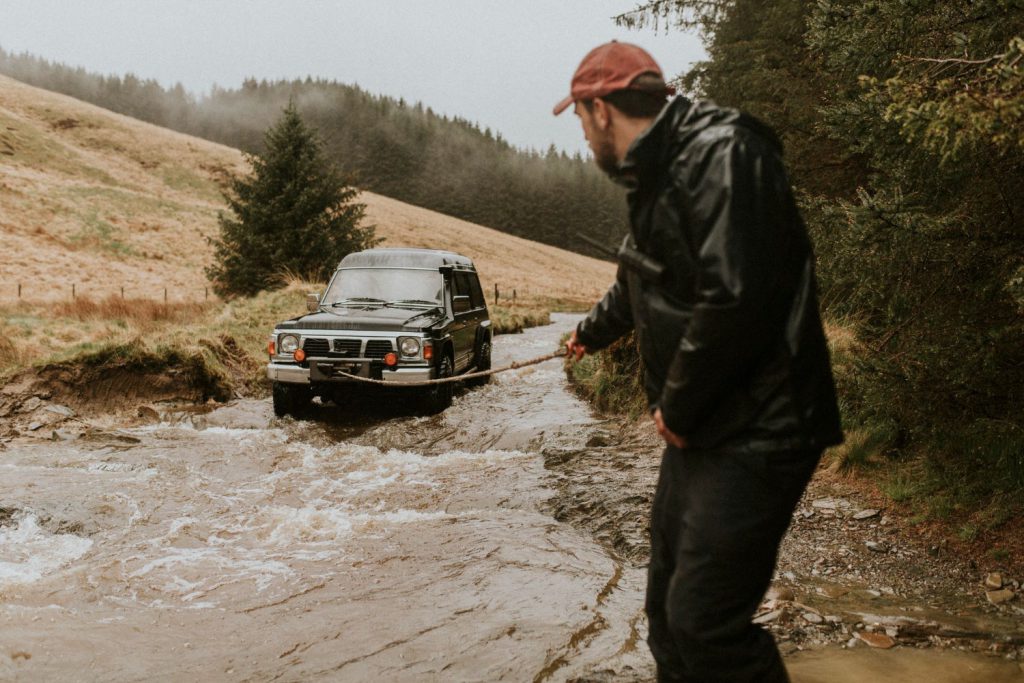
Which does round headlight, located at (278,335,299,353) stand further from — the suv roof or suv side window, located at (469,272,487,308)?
suv side window, located at (469,272,487,308)

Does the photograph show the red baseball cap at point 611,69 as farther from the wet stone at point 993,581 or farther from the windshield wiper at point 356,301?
the windshield wiper at point 356,301

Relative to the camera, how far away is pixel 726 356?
1.96m

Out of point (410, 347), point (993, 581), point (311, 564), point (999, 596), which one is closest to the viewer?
point (999, 596)

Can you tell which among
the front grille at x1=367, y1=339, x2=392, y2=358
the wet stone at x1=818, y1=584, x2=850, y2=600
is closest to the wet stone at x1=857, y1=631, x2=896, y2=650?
the wet stone at x1=818, y1=584, x2=850, y2=600

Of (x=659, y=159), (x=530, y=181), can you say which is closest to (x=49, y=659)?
(x=659, y=159)

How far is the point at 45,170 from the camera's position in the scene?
44.1 metres

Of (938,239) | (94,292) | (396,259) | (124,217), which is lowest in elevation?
(94,292)

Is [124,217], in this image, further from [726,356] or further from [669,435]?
[726,356]

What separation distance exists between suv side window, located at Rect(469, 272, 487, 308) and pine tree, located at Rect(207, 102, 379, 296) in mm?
12081

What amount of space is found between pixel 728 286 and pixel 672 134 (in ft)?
1.71

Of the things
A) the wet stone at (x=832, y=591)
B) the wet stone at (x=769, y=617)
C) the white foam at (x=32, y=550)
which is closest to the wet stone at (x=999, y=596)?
the wet stone at (x=832, y=591)

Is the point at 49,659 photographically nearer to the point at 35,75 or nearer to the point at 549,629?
the point at 549,629

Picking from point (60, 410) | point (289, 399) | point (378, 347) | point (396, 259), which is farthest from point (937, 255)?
point (60, 410)

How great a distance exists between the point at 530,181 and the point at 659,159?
110 meters
